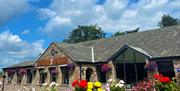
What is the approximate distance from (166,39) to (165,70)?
467cm

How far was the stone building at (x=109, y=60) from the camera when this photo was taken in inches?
781

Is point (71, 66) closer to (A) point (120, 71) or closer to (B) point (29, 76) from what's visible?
(A) point (120, 71)

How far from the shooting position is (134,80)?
2230cm

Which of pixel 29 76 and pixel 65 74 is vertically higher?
pixel 65 74

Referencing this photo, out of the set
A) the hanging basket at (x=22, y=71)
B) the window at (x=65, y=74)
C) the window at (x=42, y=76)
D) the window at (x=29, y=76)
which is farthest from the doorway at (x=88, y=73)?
the hanging basket at (x=22, y=71)

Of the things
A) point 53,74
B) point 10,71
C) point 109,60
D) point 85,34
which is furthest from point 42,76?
point 85,34

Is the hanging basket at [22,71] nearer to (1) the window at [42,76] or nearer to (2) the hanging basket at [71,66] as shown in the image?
(1) the window at [42,76]

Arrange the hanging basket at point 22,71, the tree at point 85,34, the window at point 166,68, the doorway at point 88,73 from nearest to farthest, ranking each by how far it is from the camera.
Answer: the window at point 166,68
the doorway at point 88,73
the hanging basket at point 22,71
the tree at point 85,34

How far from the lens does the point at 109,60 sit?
22562 millimetres

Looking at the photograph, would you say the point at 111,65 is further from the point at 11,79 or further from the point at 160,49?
the point at 11,79

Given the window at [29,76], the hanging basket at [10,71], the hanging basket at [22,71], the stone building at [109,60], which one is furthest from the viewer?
the hanging basket at [10,71]

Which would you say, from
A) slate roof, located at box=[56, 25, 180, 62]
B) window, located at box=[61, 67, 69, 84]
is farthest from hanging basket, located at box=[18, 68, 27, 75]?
window, located at box=[61, 67, 69, 84]

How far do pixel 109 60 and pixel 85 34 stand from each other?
39753 millimetres

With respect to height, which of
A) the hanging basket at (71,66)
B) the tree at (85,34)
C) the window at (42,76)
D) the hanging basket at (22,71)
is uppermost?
the tree at (85,34)
